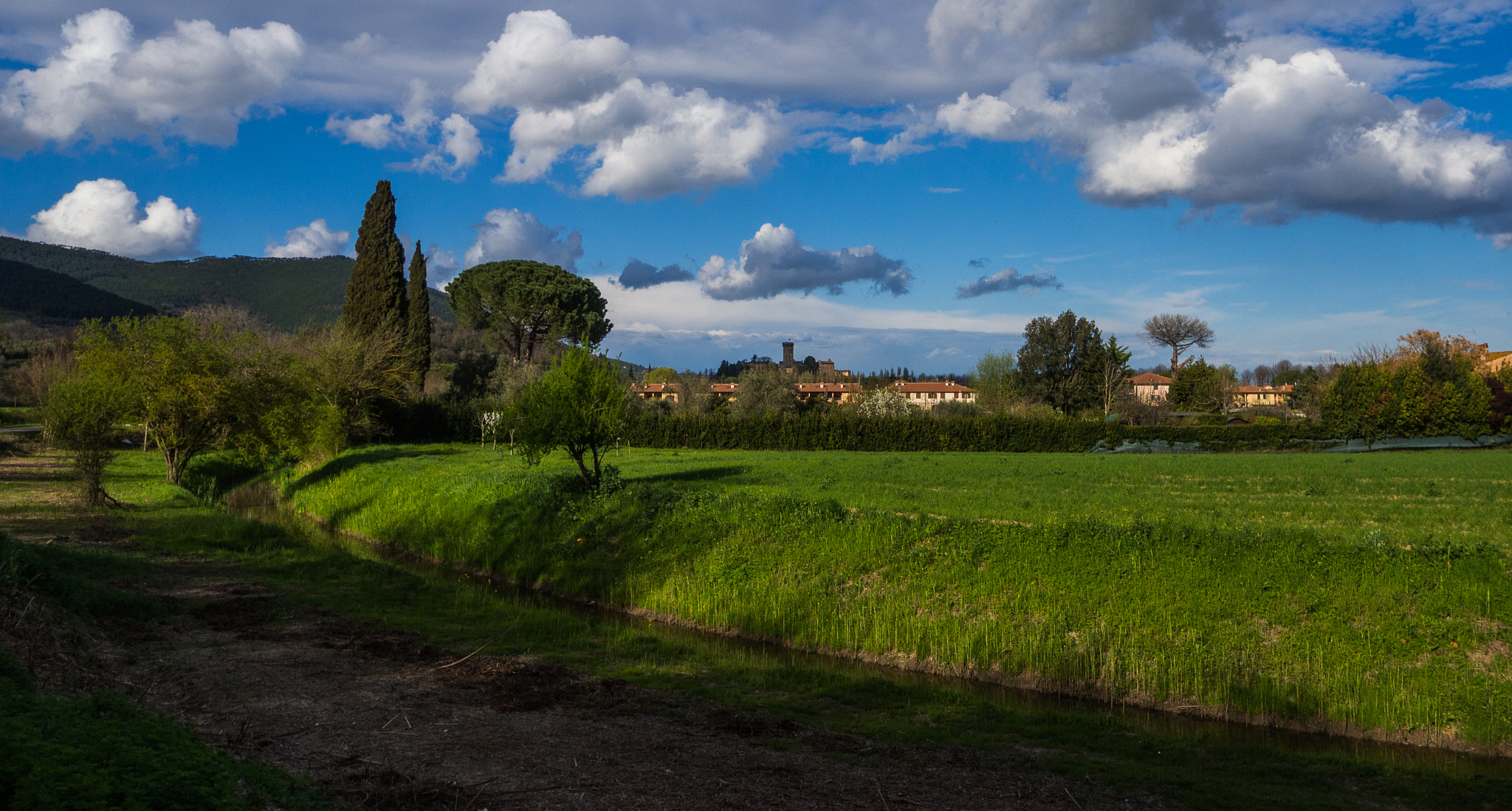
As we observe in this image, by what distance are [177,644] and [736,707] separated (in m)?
6.73

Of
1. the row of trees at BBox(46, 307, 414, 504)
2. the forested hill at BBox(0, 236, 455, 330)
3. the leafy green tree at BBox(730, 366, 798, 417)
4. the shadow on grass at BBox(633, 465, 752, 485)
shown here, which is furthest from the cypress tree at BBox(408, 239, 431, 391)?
the forested hill at BBox(0, 236, 455, 330)

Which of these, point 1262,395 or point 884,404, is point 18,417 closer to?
point 884,404

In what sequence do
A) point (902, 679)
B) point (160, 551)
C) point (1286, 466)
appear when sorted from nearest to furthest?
point (902, 679) → point (160, 551) → point (1286, 466)

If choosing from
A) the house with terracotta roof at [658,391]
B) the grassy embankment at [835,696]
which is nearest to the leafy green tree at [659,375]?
the house with terracotta roof at [658,391]

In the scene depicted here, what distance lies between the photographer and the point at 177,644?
9.59 meters

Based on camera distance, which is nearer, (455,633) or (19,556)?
(19,556)

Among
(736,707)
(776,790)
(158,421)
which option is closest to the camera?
(776,790)

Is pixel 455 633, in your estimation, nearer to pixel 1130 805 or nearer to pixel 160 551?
pixel 160 551

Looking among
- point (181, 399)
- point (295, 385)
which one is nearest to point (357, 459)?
point (295, 385)

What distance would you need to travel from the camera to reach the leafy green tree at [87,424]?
2012 cm

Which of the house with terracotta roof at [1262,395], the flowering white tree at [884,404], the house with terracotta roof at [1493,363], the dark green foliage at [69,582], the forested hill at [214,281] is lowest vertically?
the dark green foliage at [69,582]

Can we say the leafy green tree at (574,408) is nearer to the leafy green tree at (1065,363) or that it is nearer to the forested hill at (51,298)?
the leafy green tree at (1065,363)

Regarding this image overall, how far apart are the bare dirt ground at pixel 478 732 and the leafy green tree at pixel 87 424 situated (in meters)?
12.9

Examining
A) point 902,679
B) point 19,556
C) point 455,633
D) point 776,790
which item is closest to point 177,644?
point 19,556
